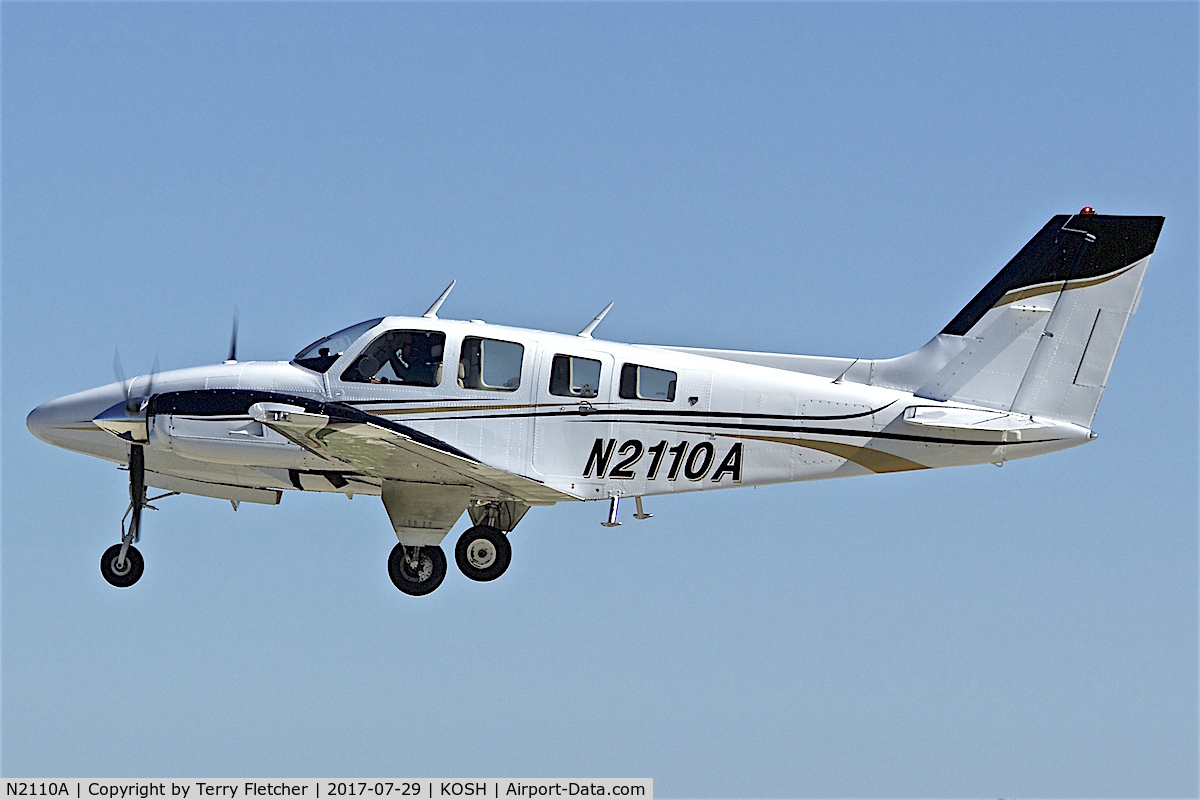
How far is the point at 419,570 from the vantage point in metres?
23.4

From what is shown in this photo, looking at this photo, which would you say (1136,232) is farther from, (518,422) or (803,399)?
(518,422)

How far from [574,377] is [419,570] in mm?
3229

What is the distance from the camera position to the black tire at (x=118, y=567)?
24.0 metres

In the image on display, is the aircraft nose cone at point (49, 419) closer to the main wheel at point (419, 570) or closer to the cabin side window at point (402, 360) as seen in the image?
the cabin side window at point (402, 360)

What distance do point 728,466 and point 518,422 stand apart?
262 centimetres

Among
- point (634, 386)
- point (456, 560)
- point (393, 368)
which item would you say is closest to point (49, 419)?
point (393, 368)

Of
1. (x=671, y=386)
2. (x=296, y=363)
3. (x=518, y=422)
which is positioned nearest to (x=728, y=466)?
(x=671, y=386)

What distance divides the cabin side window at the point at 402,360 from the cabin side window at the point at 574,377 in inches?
55.1

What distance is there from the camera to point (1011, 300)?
22953 mm

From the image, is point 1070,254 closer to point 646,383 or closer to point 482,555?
point 646,383

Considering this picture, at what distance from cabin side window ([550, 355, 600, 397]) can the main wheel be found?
2.71m

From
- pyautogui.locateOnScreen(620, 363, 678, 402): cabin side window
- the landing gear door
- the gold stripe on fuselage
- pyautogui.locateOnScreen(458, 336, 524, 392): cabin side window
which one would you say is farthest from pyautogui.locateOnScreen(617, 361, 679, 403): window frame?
the gold stripe on fuselage

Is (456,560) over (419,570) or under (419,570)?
over

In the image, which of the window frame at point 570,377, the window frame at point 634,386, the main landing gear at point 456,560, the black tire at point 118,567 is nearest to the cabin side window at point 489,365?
the window frame at point 570,377
